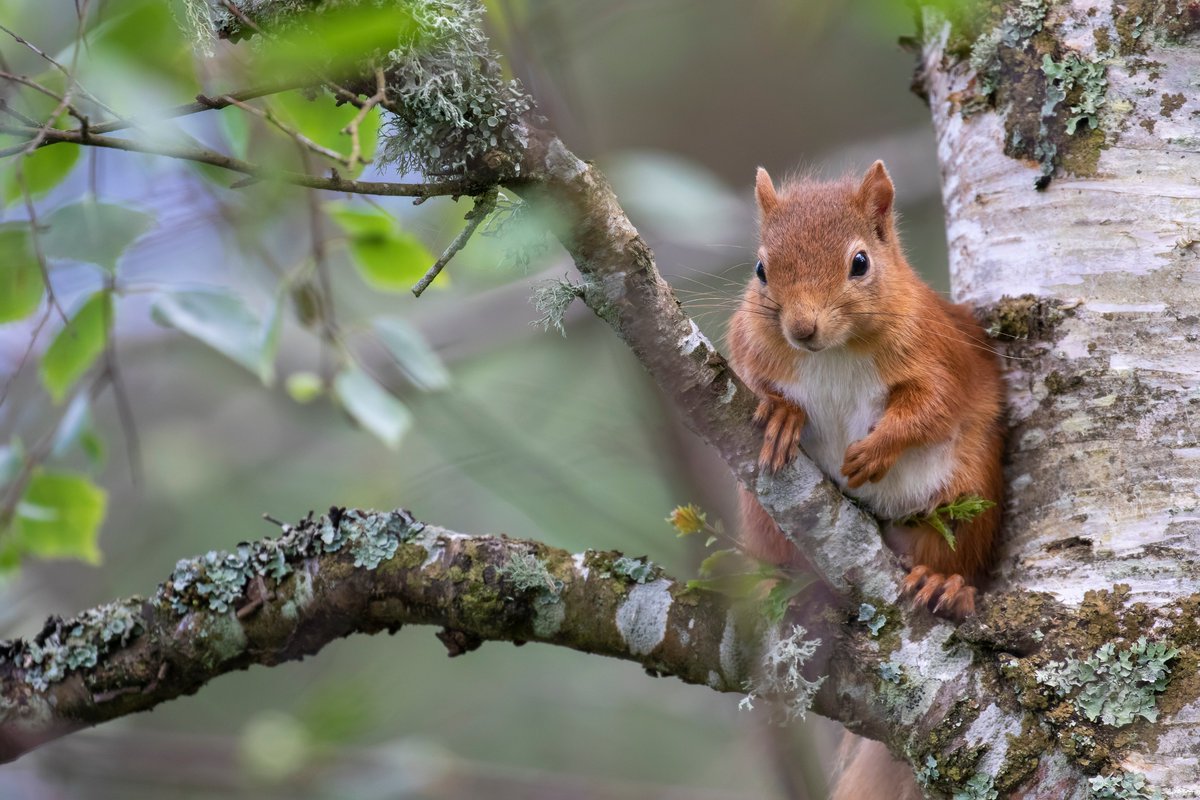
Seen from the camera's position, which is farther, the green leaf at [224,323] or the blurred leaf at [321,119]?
the green leaf at [224,323]

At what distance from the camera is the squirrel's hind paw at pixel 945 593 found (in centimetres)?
216

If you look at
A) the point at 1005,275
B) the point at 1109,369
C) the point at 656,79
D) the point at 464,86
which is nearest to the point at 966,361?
the point at 1005,275

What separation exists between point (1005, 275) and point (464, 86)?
53.2 inches

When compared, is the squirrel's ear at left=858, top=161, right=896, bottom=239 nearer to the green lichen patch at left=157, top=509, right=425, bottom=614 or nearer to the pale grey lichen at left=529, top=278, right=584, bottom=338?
the pale grey lichen at left=529, top=278, right=584, bottom=338

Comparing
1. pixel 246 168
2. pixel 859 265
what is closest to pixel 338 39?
pixel 246 168

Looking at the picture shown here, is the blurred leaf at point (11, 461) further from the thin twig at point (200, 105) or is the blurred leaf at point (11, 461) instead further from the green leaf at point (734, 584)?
the green leaf at point (734, 584)

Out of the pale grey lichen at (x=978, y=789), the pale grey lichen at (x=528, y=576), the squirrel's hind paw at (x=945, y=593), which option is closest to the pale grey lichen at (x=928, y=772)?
the pale grey lichen at (x=978, y=789)

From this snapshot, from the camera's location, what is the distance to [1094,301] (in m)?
2.21

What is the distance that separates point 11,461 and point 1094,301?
2435 mm

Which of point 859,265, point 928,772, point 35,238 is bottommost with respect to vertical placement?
point 928,772

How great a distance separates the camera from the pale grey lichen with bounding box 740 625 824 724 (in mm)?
2008

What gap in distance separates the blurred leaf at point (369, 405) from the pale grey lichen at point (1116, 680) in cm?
152

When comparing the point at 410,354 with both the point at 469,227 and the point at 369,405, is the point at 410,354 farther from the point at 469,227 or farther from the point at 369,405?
the point at 469,227

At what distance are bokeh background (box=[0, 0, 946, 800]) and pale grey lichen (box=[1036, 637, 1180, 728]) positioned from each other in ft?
1.67
